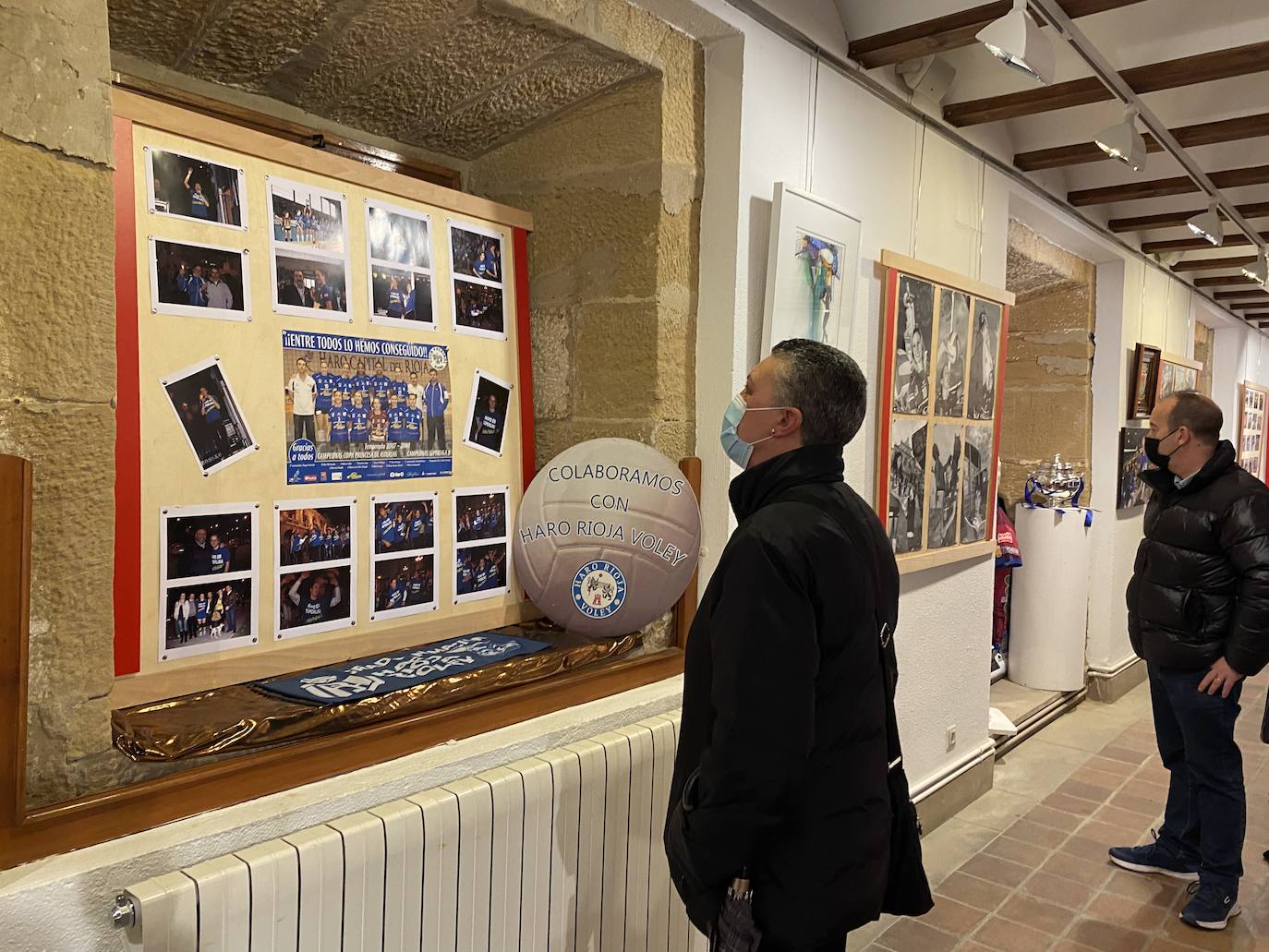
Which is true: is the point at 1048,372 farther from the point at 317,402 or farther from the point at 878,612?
the point at 317,402

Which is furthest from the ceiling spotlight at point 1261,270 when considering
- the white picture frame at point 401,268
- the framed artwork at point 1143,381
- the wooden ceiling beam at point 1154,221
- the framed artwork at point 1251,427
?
the white picture frame at point 401,268

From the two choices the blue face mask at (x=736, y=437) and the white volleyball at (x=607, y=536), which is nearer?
the blue face mask at (x=736, y=437)

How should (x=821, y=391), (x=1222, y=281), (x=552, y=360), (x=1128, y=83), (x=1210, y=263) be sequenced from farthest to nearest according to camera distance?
(x=1222, y=281), (x=1210, y=263), (x=1128, y=83), (x=552, y=360), (x=821, y=391)

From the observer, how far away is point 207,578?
1626 millimetres

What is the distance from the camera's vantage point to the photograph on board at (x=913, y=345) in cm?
281

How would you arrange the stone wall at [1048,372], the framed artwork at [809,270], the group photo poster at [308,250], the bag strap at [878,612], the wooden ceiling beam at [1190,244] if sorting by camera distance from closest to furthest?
1. the bag strap at [878,612]
2. the group photo poster at [308,250]
3. the framed artwork at [809,270]
4. the wooden ceiling beam at [1190,244]
5. the stone wall at [1048,372]

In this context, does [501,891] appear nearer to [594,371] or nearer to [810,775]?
[810,775]

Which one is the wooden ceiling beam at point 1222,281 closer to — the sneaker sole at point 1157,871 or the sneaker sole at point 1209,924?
the sneaker sole at point 1157,871

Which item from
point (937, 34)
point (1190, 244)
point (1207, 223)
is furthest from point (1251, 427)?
point (937, 34)

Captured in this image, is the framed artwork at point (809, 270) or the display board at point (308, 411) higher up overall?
the framed artwork at point (809, 270)

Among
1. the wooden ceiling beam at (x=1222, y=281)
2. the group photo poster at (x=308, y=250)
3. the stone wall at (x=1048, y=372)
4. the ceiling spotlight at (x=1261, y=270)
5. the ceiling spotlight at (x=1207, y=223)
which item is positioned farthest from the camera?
the wooden ceiling beam at (x=1222, y=281)

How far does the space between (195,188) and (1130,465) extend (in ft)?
16.6

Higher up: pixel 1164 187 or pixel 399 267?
pixel 1164 187

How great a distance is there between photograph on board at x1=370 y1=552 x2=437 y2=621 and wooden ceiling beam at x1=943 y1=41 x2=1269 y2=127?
2288 mm
